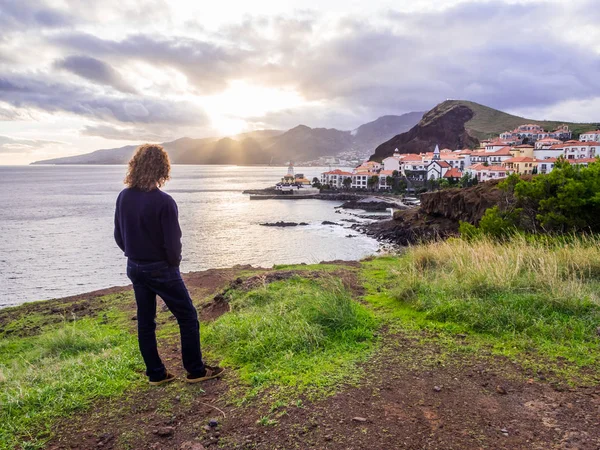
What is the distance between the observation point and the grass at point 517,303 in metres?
4.19

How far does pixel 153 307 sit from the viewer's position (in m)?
3.75

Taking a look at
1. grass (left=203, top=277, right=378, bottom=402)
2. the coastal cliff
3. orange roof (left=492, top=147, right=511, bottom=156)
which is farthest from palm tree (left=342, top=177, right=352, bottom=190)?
grass (left=203, top=277, right=378, bottom=402)

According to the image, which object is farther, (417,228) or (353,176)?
(353,176)

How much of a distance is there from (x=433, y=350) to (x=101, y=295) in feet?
37.5

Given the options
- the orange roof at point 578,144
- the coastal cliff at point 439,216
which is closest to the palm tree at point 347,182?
the orange roof at point 578,144

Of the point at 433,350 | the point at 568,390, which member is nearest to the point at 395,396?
the point at 433,350

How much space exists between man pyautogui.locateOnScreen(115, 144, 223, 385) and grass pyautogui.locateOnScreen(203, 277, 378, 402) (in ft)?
2.18

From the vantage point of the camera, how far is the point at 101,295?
41.7 feet

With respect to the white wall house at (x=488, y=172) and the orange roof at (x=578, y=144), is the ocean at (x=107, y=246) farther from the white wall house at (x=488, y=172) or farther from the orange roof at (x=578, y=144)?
the orange roof at (x=578, y=144)

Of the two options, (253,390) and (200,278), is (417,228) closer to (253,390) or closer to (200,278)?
(200,278)

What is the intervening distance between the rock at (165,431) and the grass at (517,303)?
3.05 metres

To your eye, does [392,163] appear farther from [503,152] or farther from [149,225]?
[149,225]

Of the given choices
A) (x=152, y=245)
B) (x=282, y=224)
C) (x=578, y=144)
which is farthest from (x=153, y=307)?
(x=578, y=144)

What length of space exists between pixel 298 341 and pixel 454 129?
430 ft
